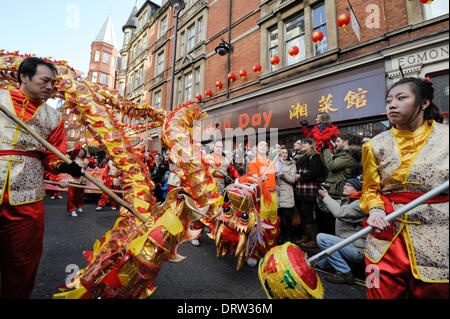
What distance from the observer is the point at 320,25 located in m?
7.43

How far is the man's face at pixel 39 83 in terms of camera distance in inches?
66.0

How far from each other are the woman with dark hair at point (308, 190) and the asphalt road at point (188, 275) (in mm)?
1283

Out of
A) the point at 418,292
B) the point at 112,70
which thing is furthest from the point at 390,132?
the point at 112,70

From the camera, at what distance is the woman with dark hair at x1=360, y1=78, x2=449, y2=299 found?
45.8 inches

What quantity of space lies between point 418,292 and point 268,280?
2.79ft

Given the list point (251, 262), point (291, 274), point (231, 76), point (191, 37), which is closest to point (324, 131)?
point (251, 262)

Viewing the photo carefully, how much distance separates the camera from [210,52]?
11938 millimetres

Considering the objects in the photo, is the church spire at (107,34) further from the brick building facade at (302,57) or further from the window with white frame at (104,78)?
the brick building facade at (302,57)

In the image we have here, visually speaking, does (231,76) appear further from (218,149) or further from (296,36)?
(218,149)

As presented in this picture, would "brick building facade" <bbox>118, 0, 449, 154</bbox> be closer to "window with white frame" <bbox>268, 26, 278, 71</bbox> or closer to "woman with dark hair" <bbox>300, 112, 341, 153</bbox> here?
"window with white frame" <bbox>268, 26, 278, 71</bbox>

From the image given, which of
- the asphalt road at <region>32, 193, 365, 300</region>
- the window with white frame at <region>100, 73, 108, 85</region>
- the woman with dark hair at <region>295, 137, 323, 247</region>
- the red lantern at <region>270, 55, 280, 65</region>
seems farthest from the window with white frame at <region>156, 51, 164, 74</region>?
the window with white frame at <region>100, 73, 108, 85</region>

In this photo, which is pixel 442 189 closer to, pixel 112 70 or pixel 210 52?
pixel 210 52

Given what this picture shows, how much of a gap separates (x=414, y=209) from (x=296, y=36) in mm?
8818

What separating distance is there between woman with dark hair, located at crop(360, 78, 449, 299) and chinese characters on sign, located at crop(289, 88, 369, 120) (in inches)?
222
